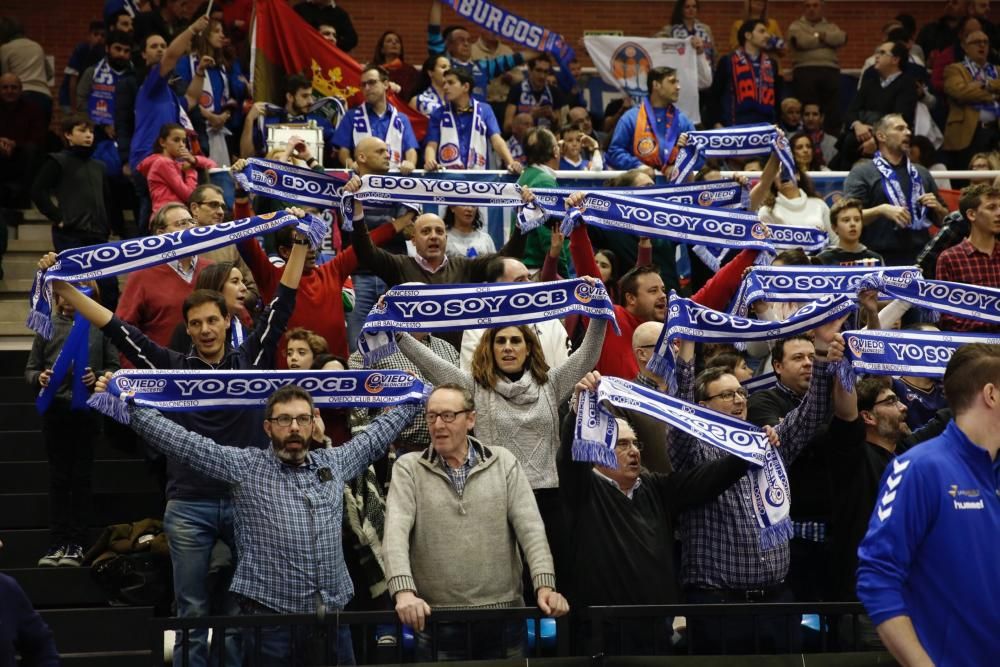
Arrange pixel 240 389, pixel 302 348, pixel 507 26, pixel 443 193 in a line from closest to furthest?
pixel 240 389 → pixel 302 348 → pixel 443 193 → pixel 507 26

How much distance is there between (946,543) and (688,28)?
12.2 metres

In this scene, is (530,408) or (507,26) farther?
(507,26)

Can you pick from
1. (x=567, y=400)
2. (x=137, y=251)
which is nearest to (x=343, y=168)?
(x=137, y=251)

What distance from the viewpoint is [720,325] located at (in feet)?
24.9

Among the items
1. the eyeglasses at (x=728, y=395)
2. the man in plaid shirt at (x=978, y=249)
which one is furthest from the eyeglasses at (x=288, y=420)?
the man in plaid shirt at (x=978, y=249)

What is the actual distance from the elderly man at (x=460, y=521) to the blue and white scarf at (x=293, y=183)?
2.89 metres

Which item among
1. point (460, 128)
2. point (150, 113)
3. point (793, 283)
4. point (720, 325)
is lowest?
point (720, 325)

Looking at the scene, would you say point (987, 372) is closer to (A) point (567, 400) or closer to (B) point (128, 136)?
(A) point (567, 400)

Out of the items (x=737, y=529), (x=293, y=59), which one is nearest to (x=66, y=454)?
(x=737, y=529)

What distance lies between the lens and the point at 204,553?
7188mm

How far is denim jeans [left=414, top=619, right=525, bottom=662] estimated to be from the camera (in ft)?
20.9

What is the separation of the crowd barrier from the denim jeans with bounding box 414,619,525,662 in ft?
0.09

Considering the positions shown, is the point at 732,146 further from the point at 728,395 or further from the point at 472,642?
the point at 472,642

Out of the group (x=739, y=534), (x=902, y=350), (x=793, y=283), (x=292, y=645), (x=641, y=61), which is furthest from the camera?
(x=641, y=61)
